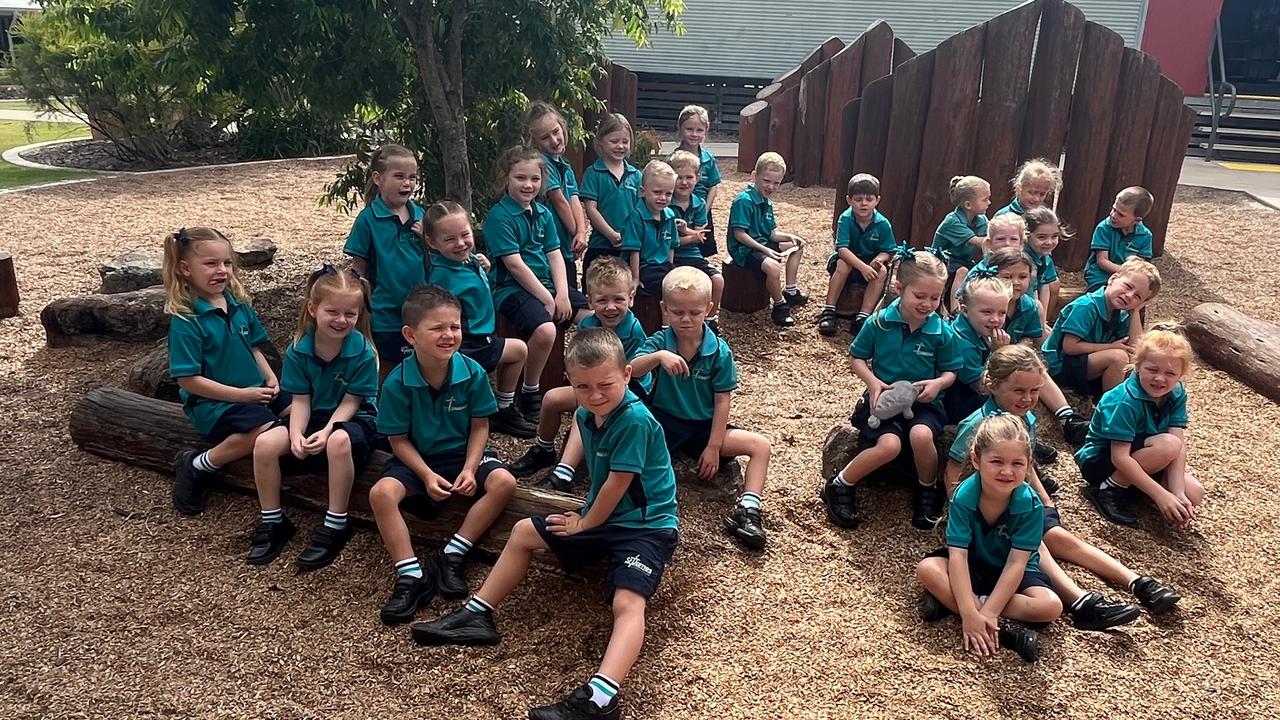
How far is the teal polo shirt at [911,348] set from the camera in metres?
4.26

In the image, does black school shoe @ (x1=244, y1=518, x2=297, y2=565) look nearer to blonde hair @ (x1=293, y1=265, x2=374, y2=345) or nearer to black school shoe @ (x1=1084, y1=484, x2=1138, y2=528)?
blonde hair @ (x1=293, y1=265, x2=374, y2=345)

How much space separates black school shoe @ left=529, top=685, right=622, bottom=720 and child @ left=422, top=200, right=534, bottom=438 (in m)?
1.97

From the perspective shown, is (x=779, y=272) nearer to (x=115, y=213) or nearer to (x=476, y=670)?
(x=476, y=670)

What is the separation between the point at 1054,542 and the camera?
372 centimetres

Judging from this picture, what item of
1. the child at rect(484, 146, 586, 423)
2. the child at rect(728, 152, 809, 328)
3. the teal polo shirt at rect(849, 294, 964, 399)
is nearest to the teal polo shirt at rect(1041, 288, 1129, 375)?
the teal polo shirt at rect(849, 294, 964, 399)

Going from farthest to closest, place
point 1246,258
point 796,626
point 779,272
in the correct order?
1. point 1246,258
2. point 779,272
3. point 796,626

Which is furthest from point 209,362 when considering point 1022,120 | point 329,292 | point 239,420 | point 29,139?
point 29,139

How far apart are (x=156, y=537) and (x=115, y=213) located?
7.11m

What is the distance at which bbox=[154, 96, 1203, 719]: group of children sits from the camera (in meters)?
3.30

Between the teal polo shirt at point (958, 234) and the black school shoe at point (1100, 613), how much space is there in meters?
3.06

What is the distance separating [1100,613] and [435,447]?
250 centimetres

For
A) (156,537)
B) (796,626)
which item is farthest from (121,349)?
(796,626)

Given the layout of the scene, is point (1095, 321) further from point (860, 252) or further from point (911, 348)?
point (860, 252)

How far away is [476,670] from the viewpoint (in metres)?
3.14
